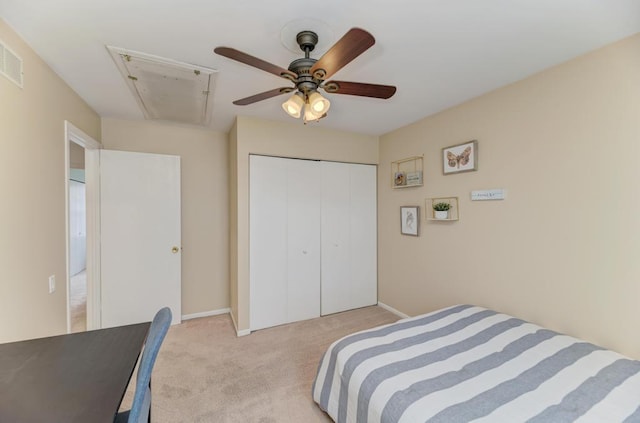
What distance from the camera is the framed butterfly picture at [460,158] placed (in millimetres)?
2428

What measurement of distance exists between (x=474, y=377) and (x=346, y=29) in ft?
6.57

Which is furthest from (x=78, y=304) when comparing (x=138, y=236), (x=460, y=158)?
(x=460, y=158)

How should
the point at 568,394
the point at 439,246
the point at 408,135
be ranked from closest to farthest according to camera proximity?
the point at 568,394 → the point at 439,246 → the point at 408,135

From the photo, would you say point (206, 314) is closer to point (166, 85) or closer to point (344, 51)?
point (166, 85)

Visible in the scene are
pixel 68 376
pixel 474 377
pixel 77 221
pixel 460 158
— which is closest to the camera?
pixel 68 376

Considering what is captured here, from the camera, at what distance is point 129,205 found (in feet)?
9.55

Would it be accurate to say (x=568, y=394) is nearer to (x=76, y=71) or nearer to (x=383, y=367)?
(x=383, y=367)

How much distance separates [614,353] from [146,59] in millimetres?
3470

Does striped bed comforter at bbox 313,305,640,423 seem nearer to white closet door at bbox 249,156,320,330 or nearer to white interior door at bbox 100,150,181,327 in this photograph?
white closet door at bbox 249,156,320,330

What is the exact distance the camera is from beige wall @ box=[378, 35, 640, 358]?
1.65m

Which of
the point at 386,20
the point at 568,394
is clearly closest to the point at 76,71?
the point at 386,20

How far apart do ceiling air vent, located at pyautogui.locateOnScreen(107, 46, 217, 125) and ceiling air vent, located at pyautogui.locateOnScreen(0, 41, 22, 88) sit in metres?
0.46

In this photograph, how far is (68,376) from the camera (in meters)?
→ 0.97

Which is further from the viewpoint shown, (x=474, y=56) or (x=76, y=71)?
(x=76, y=71)
